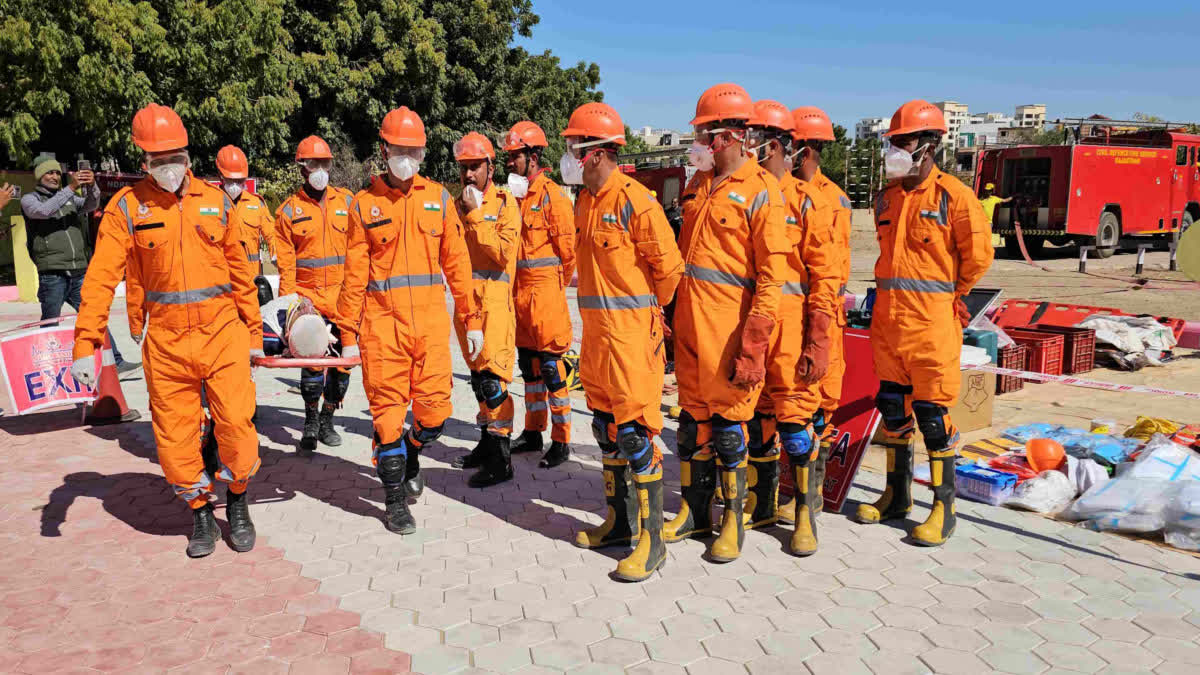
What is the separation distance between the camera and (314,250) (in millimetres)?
6664

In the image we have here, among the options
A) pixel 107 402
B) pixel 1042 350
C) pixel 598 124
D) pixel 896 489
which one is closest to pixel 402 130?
pixel 598 124

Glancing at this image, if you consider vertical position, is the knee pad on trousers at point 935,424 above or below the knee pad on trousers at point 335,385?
above

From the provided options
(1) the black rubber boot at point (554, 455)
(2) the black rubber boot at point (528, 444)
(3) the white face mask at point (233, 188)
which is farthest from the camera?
(3) the white face mask at point (233, 188)

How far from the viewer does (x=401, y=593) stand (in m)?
4.17

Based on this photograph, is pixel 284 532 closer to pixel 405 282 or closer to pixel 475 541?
pixel 475 541

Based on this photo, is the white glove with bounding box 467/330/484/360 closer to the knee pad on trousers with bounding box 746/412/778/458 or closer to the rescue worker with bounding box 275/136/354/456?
the knee pad on trousers with bounding box 746/412/778/458

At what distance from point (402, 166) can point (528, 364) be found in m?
1.79

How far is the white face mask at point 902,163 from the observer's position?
465cm

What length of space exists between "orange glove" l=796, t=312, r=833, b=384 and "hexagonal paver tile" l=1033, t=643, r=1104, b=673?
1545 mm

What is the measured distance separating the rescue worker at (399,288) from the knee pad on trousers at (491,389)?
0.80 metres

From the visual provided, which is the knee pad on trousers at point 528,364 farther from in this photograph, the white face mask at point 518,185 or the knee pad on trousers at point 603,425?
the knee pad on trousers at point 603,425

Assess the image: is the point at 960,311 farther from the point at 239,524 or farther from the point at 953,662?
the point at 239,524

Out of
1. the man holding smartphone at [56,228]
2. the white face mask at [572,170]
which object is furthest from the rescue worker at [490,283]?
the man holding smartphone at [56,228]

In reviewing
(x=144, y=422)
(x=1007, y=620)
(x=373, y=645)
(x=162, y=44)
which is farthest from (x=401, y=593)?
(x=162, y=44)
